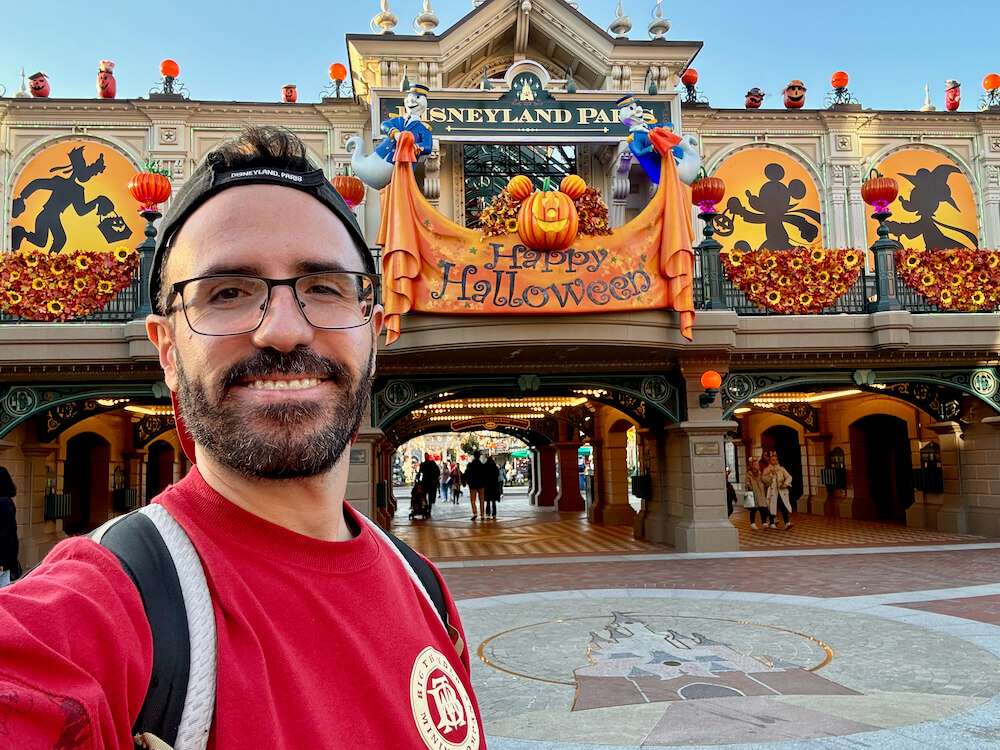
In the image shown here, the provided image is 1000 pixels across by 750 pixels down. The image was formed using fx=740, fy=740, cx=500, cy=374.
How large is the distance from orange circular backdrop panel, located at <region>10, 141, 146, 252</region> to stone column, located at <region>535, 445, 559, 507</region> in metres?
19.6

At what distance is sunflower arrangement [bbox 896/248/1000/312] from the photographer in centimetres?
1370

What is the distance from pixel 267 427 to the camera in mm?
1207

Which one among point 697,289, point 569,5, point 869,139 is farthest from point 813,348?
point 569,5

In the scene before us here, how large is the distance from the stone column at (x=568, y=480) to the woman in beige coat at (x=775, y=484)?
8908mm

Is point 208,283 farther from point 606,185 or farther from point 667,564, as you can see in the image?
point 606,185

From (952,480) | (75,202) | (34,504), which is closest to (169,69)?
(75,202)

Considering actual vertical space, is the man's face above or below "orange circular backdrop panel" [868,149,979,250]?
below

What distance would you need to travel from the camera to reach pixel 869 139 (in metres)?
16.3

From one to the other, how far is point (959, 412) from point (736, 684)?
481 inches

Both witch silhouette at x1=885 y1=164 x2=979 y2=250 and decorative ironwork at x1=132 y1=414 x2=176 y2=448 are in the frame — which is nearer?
witch silhouette at x1=885 y1=164 x2=979 y2=250

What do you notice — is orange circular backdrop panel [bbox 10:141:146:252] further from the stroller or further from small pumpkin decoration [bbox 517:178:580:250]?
the stroller

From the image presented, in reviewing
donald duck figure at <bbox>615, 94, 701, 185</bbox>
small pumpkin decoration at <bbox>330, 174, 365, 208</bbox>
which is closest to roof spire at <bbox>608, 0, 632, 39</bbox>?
donald duck figure at <bbox>615, 94, 701, 185</bbox>

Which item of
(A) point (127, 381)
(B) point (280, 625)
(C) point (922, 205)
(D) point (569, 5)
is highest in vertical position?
(D) point (569, 5)

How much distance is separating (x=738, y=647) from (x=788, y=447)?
1935 cm
